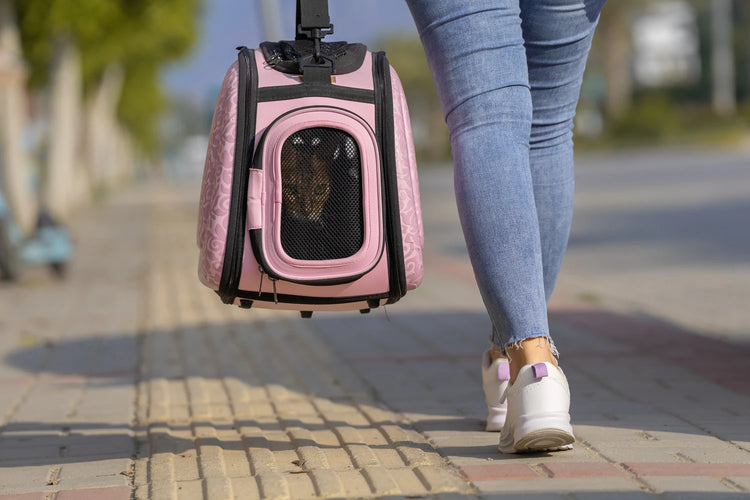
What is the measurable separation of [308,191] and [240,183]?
5.8 inches

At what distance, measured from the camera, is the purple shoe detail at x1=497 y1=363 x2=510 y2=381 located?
298 cm

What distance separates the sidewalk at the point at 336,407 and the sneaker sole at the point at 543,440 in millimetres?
44

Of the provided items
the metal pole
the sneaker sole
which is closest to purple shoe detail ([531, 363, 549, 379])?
the sneaker sole

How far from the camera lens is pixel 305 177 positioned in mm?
2504

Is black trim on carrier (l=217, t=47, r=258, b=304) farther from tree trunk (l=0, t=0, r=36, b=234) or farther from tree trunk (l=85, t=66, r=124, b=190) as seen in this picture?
tree trunk (l=85, t=66, r=124, b=190)

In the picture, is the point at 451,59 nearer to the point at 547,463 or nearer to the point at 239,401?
the point at 547,463

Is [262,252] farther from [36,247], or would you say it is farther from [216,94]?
[216,94]

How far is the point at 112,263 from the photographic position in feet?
38.2

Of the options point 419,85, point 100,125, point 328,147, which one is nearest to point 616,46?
point 100,125

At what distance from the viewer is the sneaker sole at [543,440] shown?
2.54 metres

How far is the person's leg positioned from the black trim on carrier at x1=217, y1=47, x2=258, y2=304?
0.45 meters

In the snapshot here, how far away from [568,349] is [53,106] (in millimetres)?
19268

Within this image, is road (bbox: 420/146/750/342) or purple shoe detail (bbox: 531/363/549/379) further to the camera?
road (bbox: 420/146/750/342)

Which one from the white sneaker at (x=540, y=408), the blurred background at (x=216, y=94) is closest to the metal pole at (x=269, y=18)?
the blurred background at (x=216, y=94)
